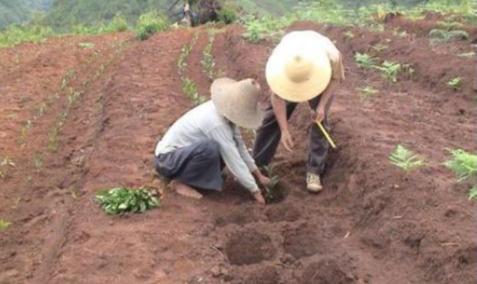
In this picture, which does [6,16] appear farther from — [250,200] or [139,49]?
[250,200]

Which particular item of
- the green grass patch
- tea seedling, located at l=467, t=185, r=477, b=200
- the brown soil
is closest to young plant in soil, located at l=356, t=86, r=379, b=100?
the brown soil

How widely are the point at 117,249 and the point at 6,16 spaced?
70.6 metres

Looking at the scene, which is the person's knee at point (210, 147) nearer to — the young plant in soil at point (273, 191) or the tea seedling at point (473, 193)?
the young plant in soil at point (273, 191)

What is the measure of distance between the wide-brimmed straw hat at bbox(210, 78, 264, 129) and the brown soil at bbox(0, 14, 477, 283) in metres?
0.72

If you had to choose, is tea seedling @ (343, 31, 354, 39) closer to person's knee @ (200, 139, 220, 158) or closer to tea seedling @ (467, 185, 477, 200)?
person's knee @ (200, 139, 220, 158)

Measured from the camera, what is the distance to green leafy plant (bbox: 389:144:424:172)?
5.15 meters

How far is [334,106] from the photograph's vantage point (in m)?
7.12

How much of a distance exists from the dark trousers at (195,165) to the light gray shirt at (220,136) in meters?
0.07

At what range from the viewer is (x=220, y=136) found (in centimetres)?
525

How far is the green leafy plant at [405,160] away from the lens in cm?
515

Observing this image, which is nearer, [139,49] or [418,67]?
[418,67]

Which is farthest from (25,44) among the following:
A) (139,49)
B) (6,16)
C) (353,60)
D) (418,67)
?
(6,16)

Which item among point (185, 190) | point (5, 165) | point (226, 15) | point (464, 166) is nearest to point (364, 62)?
point (185, 190)

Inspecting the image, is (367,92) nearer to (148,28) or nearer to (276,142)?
(276,142)
